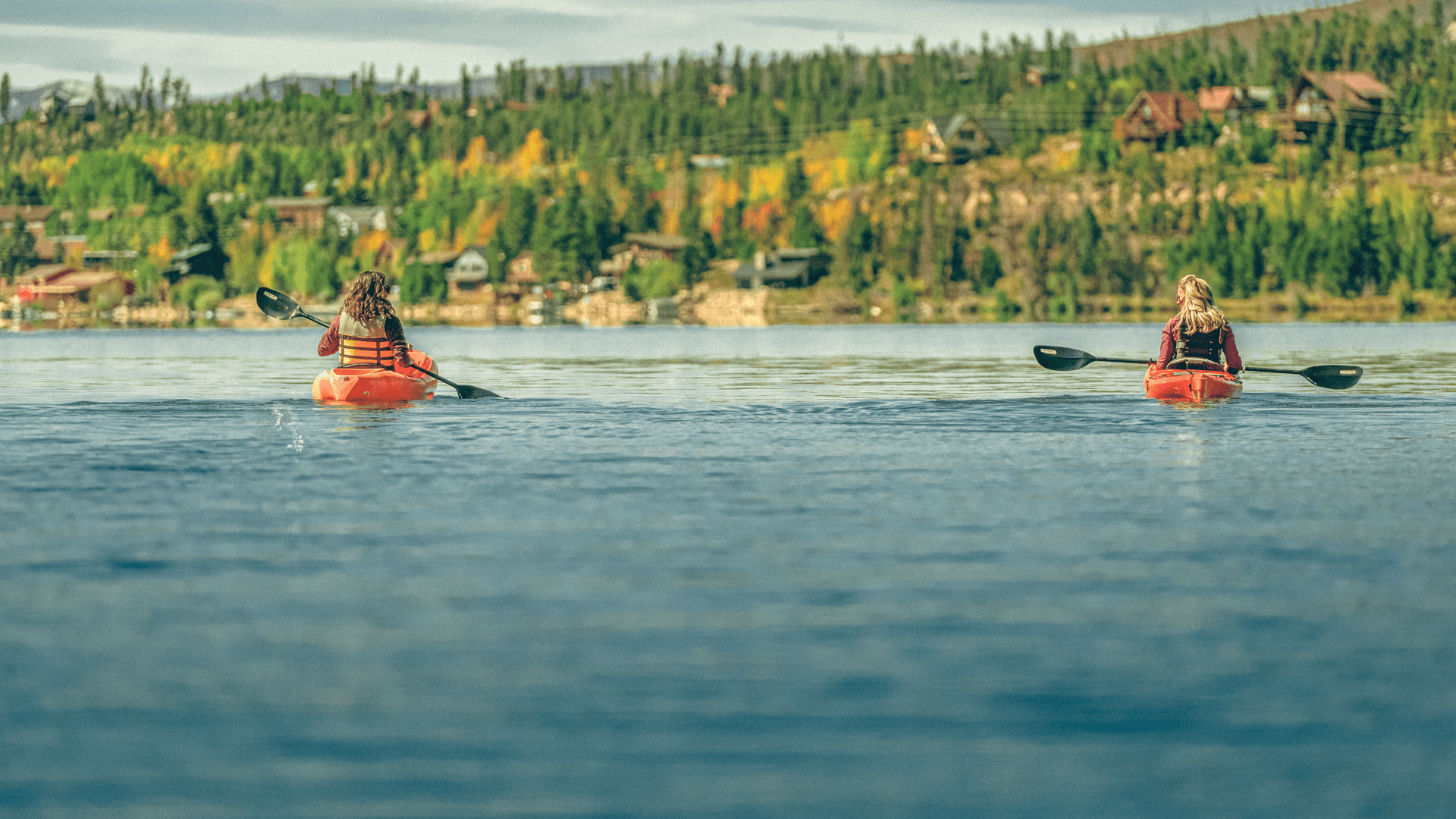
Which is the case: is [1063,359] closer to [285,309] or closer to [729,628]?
[285,309]

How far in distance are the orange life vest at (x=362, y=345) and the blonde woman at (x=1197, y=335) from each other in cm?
1351

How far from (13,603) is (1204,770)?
783cm

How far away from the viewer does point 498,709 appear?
26.5ft

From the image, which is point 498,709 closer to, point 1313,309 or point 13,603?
point 13,603

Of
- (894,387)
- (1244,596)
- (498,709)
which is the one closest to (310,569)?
(498,709)

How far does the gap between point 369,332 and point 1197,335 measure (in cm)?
1444

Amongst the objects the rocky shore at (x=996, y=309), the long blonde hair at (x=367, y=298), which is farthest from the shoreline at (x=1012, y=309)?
the long blonde hair at (x=367, y=298)

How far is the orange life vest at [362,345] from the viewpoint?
28172mm

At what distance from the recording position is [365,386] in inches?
1156

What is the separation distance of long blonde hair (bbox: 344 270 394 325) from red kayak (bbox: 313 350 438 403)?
1662 millimetres

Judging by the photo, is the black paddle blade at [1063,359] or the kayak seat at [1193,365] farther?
the black paddle blade at [1063,359]

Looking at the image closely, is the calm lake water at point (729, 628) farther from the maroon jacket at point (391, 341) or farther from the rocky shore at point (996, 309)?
the rocky shore at point (996, 309)

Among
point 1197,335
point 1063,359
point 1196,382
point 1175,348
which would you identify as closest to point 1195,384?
point 1196,382

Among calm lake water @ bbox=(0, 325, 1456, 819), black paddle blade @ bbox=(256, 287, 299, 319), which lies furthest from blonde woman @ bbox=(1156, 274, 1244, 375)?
black paddle blade @ bbox=(256, 287, 299, 319)
